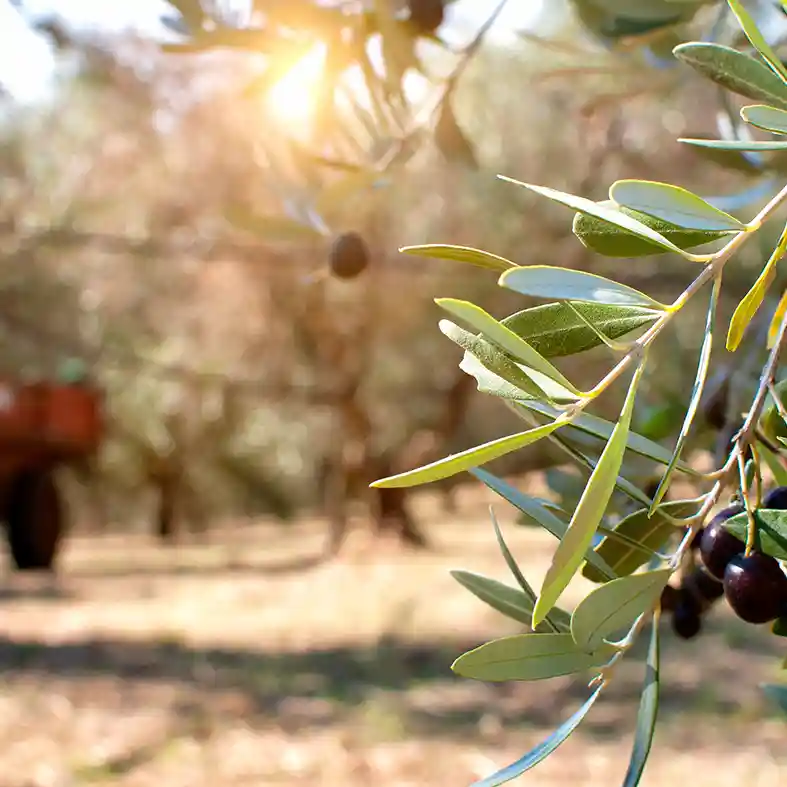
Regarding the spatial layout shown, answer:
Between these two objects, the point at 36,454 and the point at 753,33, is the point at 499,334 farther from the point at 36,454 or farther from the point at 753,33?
the point at 36,454

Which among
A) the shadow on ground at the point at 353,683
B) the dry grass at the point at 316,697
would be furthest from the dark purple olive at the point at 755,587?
the shadow on ground at the point at 353,683

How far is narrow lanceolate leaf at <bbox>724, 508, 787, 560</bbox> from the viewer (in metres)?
0.42

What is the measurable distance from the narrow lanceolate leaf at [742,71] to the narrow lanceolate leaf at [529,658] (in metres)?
0.24

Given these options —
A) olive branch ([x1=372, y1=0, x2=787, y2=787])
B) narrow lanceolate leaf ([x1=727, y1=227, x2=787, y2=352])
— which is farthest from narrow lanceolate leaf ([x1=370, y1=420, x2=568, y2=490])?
narrow lanceolate leaf ([x1=727, y1=227, x2=787, y2=352])

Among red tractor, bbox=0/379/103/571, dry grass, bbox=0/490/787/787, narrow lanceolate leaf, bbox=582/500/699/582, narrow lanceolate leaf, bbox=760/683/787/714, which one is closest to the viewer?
narrow lanceolate leaf, bbox=582/500/699/582

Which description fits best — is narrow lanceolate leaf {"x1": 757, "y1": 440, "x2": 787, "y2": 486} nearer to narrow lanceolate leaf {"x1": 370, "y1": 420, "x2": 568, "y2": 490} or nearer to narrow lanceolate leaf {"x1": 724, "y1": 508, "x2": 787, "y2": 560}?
narrow lanceolate leaf {"x1": 724, "y1": 508, "x2": 787, "y2": 560}

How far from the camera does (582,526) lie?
0.34 meters

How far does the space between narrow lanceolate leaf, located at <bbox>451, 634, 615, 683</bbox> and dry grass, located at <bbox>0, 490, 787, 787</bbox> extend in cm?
164

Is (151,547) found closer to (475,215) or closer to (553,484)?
(475,215)

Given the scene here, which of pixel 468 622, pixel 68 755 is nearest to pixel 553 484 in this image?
pixel 68 755

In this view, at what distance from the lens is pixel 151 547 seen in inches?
359

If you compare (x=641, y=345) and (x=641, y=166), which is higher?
(x=641, y=345)

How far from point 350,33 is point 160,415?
1054 centimetres

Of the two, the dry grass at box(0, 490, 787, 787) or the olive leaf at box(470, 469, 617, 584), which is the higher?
the olive leaf at box(470, 469, 617, 584)
